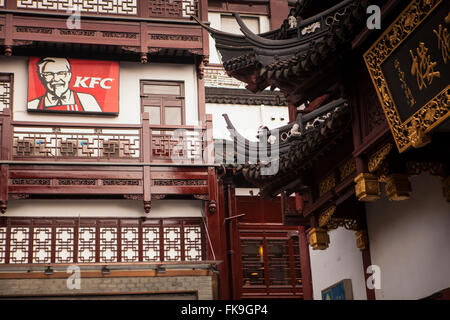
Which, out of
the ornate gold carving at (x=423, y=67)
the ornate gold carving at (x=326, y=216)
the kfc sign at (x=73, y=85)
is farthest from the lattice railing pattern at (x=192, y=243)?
the ornate gold carving at (x=423, y=67)

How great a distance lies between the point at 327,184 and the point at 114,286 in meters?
7.44

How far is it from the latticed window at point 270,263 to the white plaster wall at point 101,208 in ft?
6.72

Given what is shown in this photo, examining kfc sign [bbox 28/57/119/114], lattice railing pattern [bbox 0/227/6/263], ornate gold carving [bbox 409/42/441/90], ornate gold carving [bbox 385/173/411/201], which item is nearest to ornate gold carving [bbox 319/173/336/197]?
ornate gold carving [bbox 385/173/411/201]

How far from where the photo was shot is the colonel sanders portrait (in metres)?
20.6

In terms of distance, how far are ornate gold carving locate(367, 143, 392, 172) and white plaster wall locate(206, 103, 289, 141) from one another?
11.8 m

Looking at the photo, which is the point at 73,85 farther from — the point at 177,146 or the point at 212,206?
the point at 212,206

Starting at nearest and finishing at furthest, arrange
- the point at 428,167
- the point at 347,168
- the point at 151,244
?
1. the point at 428,167
2. the point at 347,168
3. the point at 151,244

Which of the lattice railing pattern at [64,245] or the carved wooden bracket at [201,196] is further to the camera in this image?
the carved wooden bracket at [201,196]

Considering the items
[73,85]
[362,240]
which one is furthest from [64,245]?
[362,240]

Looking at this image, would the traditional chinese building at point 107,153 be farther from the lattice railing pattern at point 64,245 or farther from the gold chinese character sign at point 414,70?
the gold chinese character sign at point 414,70

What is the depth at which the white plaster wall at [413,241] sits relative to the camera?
11062mm

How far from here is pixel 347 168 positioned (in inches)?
491

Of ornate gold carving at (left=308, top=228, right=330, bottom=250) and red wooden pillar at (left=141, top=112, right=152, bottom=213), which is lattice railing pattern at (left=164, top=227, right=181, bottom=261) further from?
ornate gold carving at (left=308, top=228, right=330, bottom=250)
